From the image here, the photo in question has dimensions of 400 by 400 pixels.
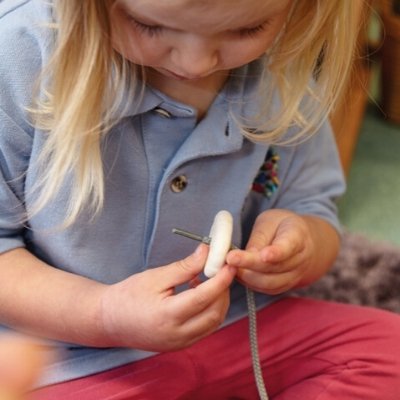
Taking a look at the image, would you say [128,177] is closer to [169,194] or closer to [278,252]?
[169,194]

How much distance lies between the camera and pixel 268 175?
86cm

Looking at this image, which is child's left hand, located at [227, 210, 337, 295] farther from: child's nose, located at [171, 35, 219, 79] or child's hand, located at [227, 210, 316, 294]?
child's nose, located at [171, 35, 219, 79]

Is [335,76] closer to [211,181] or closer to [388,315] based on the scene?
[211,181]

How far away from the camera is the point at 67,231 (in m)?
0.73

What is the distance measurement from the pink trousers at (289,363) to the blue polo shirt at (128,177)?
0.11ft

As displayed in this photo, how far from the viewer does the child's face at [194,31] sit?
0.56 m

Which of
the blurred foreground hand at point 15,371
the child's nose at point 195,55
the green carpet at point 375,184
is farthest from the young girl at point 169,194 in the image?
the green carpet at point 375,184

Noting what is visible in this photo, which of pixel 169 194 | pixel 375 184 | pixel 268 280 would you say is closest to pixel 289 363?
pixel 268 280

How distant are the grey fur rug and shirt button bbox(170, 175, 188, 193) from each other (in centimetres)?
40

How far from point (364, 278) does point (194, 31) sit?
0.64 meters

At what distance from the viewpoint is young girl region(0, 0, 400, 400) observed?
2.05 ft

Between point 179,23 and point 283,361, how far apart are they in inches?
17.0

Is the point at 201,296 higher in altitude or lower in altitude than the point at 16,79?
lower

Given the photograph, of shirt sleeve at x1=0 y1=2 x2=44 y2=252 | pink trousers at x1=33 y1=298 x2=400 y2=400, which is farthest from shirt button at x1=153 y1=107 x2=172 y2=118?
pink trousers at x1=33 y1=298 x2=400 y2=400
